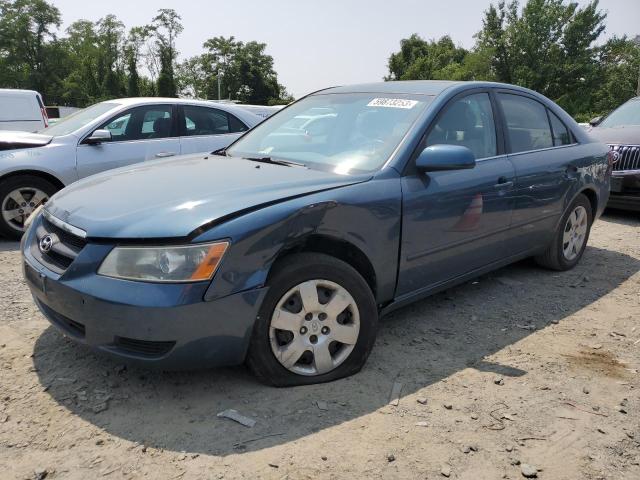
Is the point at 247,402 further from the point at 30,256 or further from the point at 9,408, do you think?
the point at 30,256

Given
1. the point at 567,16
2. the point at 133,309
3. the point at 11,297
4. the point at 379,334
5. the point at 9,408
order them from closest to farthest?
the point at 133,309
the point at 9,408
the point at 379,334
the point at 11,297
the point at 567,16

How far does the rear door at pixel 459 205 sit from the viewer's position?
10.5 feet

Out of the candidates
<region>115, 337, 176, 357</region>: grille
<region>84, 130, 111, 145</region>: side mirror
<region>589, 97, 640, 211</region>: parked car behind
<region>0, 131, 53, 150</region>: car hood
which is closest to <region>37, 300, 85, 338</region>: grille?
<region>115, 337, 176, 357</region>: grille

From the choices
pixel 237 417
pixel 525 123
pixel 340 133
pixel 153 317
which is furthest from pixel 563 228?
pixel 153 317

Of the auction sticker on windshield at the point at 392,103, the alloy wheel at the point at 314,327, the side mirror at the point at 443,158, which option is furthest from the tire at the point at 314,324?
the auction sticker on windshield at the point at 392,103

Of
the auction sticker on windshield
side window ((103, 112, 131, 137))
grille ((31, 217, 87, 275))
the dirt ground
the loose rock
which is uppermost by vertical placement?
the auction sticker on windshield

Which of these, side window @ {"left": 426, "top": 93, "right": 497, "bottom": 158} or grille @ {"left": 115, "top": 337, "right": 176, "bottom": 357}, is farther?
side window @ {"left": 426, "top": 93, "right": 497, "bottom": 158}

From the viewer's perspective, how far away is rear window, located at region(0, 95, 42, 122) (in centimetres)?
945

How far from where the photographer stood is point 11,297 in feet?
12.9

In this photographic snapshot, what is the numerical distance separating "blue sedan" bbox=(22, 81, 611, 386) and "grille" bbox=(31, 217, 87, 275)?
11 mm

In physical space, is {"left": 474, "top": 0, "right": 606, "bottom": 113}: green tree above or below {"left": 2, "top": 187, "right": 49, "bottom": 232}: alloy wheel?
above

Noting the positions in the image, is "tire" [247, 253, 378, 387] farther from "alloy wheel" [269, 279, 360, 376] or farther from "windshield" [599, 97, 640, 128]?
"windshield" [599, 97, 640, 128]

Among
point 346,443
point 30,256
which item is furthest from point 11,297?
point 346,443

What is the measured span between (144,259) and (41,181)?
4103 mm
